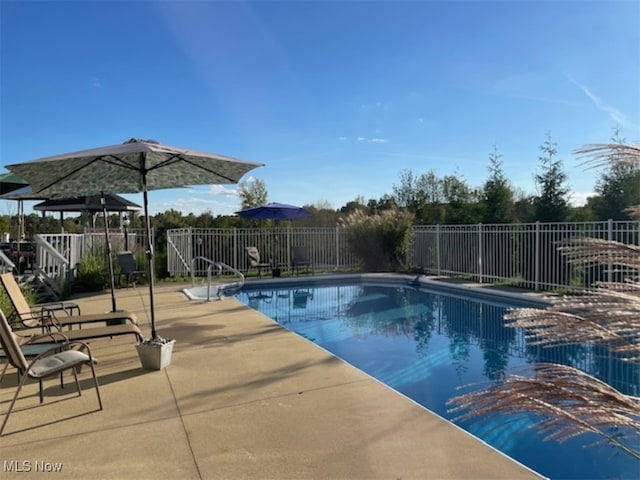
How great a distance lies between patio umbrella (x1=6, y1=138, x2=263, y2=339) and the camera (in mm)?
4070

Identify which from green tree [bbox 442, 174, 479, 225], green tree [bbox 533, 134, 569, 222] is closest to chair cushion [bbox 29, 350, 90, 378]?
green tree [bbox 533, 134, 569, 222]

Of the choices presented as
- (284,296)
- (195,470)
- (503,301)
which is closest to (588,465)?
(195,470)

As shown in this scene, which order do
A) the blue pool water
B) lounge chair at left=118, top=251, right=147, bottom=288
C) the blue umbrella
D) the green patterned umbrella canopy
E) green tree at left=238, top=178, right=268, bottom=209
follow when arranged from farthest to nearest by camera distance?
green tree at left=238, top=178, right=268, bottom=209
the blue umbrella
lounge chair at left=118, top=251, right=147, bottom=288
the green patterned umbrella canopy
the blue pool water

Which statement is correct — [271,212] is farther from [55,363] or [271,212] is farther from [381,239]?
[55,363]

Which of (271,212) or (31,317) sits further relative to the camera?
(271,212)

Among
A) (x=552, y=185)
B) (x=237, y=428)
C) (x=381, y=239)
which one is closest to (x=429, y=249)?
(x=381, y=239)

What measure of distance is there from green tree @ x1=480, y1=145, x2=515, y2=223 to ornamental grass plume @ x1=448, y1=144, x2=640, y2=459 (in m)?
11.9

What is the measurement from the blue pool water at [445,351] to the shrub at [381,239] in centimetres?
219

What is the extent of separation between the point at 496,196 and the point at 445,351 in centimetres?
772

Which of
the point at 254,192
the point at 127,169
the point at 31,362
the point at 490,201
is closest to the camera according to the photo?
the point at 31,362

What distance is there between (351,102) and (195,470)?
10423mm

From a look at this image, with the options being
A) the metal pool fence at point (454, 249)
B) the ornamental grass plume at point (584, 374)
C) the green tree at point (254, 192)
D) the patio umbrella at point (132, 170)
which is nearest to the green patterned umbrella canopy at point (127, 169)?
the patio umbrella at point (132, 170)

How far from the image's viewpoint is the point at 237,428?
296 centimetres

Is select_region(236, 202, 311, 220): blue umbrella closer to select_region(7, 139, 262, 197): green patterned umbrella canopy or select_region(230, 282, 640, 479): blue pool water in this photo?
select_region(230, 282, 640, 479): blue pool water
